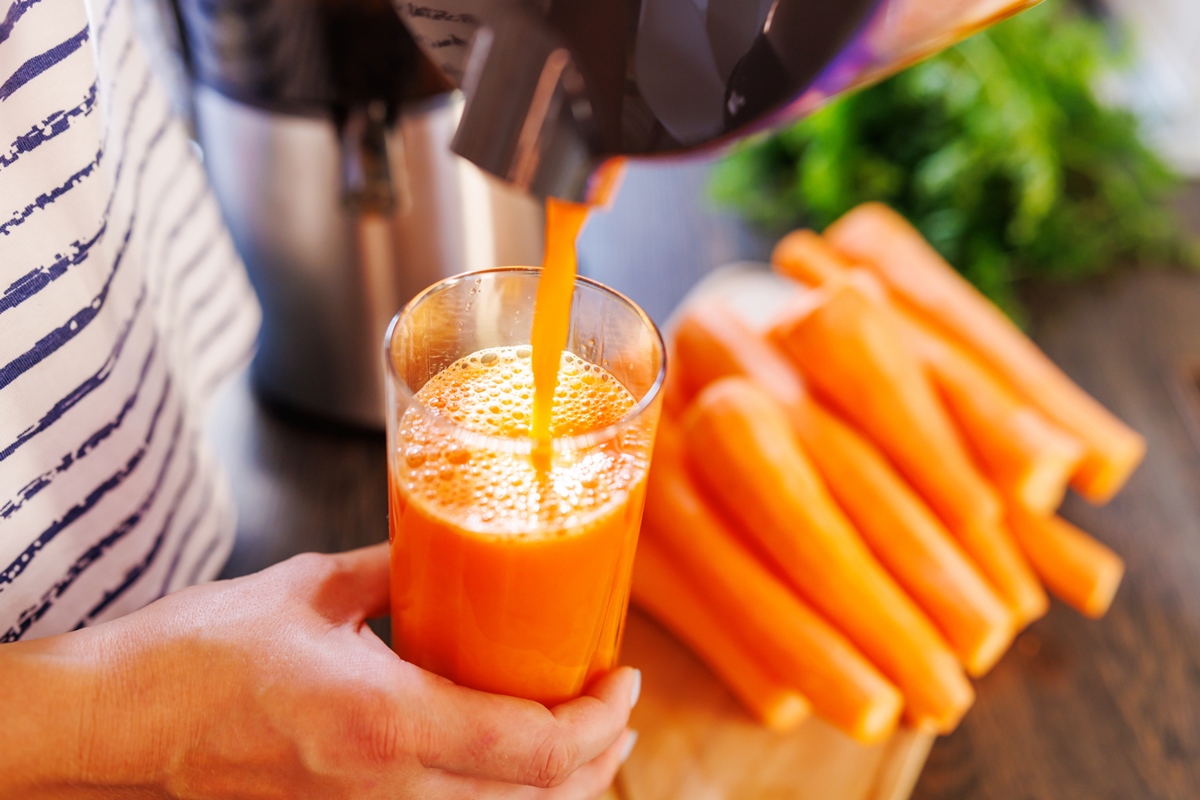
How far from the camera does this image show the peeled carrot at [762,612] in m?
1.01

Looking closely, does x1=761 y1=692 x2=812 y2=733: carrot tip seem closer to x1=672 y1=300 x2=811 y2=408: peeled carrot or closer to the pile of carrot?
the pile of carrot

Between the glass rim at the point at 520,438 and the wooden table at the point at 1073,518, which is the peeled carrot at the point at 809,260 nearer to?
the wooden table at the point at 1073,518

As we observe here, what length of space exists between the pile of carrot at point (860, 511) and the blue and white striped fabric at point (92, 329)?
0.50 m

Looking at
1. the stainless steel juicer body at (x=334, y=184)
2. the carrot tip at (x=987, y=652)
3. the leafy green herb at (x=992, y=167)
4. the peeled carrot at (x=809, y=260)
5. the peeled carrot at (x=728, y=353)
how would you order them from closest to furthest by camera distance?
the stainless steel juicer body at (x=334, y=184), the carrot tip at (x=987, y=652), the peeled carrot at (x=728, y=353), the peeled carrot at (x=809, y=260), the leafy green herb at (x=992, y=167)

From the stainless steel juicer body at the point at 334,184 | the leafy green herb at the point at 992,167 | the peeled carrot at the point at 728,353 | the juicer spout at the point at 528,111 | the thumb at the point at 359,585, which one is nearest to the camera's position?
the juicer spout at the point at 528,111

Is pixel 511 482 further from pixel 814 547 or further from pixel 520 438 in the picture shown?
pixel 814 547

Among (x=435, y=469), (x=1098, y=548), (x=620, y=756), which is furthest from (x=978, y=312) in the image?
(x=435, y=469)

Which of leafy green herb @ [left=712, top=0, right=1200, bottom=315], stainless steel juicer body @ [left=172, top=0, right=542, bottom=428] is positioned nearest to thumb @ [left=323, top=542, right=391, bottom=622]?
stainless steel juicer body @ [left=172, top=0, right=542, bottom=428]

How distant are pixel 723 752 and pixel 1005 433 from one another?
456 millimetres

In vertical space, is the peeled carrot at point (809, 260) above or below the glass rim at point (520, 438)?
below

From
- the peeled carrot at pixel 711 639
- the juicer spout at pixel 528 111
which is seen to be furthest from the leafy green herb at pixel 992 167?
the juicer spout at pixel 528 111

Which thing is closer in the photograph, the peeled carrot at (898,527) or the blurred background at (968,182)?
the peeled carrot at (898,527)

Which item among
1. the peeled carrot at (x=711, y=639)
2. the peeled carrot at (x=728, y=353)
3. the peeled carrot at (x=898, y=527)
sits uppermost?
the peeled carrot at (x=728, y=353)

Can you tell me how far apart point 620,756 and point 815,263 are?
29.1 inches
